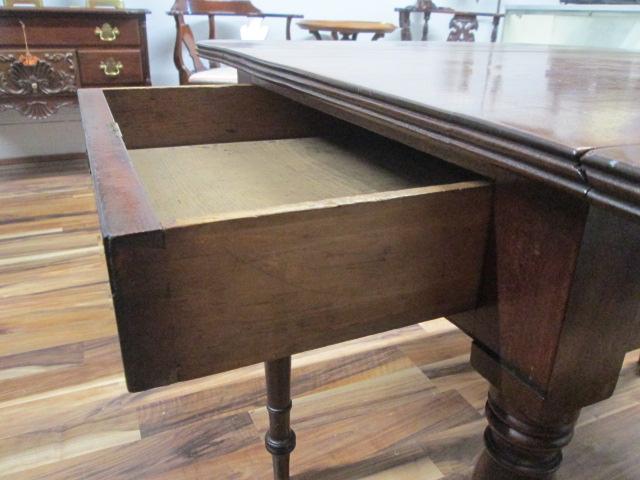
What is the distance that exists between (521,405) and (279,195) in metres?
0.31

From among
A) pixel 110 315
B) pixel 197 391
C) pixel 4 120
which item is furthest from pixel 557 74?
pixel 4 120

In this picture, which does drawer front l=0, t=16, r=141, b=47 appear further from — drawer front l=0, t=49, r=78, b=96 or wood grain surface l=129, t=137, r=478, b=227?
wood grain surface l=129, t=137, r=478, b=227

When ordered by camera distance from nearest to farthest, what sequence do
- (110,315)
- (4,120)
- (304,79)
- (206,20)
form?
(304,79) → (110,315) → (4,120) → (206,20)

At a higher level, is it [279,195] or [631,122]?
[631,122]

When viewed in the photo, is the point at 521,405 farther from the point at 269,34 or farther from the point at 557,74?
the point at 269,34

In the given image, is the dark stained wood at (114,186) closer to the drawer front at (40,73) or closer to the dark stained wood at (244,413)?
the dark stained wood at (244,413)

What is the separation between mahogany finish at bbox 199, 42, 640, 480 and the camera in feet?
0.96

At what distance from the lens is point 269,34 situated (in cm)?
252

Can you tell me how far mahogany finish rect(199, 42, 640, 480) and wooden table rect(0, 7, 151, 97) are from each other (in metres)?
1.70

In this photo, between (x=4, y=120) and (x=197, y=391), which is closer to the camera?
(x=197, y=391)

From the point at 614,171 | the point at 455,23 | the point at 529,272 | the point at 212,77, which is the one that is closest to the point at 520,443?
the point at 529,272

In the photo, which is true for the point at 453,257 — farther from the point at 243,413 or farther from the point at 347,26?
the point at 347,26

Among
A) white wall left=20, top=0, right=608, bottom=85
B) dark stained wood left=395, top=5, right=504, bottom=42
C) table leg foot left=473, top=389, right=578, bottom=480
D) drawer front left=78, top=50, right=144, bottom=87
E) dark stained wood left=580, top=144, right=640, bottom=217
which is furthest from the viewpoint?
dark stained wood left=395, top=5, right=504, bottom=42

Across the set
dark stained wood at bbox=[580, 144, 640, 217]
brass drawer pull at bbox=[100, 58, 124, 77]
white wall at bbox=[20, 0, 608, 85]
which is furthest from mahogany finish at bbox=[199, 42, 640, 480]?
white wall at bbox=[20, 0, 608, 85]
